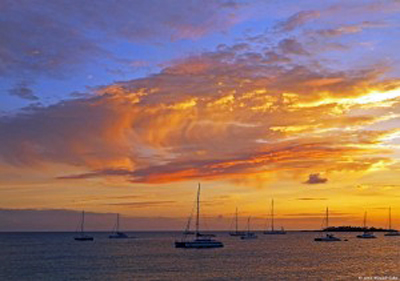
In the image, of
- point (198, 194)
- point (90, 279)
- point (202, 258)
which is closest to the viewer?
point (90, 279)

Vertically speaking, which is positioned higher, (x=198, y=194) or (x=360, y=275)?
(x=198, y=194)

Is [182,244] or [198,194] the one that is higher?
[198,194]

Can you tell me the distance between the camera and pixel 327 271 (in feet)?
303

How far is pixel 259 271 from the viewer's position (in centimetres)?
9106

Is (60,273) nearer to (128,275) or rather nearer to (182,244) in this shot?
(128,275)

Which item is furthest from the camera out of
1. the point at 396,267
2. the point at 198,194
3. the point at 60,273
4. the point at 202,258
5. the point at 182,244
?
the point at 182,244

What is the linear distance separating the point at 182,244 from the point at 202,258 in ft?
141

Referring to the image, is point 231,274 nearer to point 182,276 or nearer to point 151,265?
point 182,276

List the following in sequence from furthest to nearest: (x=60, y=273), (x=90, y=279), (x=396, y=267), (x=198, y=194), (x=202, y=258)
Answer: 1. (x=198, y=194)
2. (x=202, y=258)
3. (x=396, y=267)
4. (x=60, y=273)
5. (x=90, y=279)

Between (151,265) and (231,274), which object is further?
(151,265)

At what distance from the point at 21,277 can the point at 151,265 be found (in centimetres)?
2642

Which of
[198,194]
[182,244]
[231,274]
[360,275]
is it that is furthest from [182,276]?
[182,244]

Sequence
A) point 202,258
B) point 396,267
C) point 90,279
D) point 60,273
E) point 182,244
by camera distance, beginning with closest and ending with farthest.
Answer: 1. point 90,279
2. point 60,273
3. point 396,267
4. point 202,258
5. point 182,244

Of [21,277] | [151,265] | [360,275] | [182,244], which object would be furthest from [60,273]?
[182,244]
